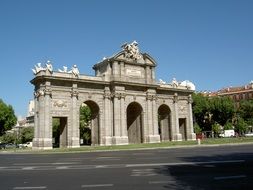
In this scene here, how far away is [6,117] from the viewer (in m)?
81.8

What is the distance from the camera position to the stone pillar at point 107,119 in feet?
175

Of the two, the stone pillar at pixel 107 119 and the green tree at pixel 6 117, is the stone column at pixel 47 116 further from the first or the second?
the green tree at pixel 6 117

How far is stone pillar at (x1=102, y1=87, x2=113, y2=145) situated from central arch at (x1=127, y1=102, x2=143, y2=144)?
229 inches

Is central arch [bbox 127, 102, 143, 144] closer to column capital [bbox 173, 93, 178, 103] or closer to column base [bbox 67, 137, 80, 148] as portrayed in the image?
column capital [bbox 173, 93, 178, 103]

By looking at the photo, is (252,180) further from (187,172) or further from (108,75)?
(108,75)

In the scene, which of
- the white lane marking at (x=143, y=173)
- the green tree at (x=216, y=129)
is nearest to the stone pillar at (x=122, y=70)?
the white lane marking at (x=143, y=173)

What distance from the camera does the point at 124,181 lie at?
12875 mm

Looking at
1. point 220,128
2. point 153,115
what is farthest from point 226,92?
point 153,115

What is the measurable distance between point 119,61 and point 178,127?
18.6 metres

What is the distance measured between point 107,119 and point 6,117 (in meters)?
38.1

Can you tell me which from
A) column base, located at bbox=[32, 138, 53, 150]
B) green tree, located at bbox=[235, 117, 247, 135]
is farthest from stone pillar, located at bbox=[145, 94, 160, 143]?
green tree, located at bbox=[235, 117, 247, 135]

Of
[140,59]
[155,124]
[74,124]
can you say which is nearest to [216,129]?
[155,124]

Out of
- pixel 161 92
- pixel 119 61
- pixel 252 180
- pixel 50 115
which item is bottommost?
pixel 252 180

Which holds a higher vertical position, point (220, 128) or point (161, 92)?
point (161, 92)
